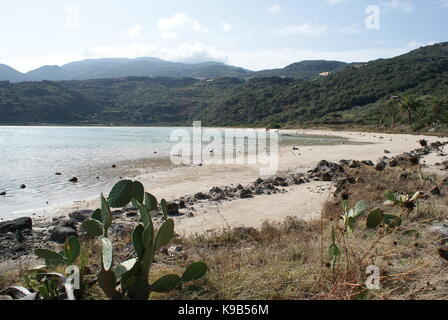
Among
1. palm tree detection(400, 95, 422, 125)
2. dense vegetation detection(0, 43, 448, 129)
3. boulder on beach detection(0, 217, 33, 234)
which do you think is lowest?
boulder on beach detection(0, 217, 33, 234)

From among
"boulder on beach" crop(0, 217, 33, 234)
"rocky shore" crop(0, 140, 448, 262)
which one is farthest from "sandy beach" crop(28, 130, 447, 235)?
"boulder on beach" crop(0, 217, 33, 234)

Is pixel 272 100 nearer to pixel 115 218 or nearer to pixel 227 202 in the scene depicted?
pixel 227 202

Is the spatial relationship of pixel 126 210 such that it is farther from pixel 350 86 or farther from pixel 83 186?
pixel 350 86

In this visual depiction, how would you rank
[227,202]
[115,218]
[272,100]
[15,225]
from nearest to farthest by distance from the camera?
1. [15,225]
2. [115,218]
3. [227,202]
4. [272,100]

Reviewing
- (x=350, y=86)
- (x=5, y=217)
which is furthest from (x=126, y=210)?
(x=350, y=86)

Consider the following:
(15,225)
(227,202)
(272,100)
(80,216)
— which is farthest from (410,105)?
(15,225)

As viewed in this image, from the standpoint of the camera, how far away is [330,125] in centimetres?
7081

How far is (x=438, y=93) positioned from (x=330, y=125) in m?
24.3

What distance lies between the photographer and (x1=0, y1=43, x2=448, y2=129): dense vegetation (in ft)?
237

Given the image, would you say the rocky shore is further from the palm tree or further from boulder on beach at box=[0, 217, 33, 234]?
the palm tree

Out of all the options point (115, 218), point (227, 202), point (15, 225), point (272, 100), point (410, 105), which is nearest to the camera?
point (15, 225)

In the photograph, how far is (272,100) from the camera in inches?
4183

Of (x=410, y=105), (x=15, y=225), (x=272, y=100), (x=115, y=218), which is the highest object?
(x=272, y=100)

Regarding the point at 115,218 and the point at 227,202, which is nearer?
the point at 115,218
